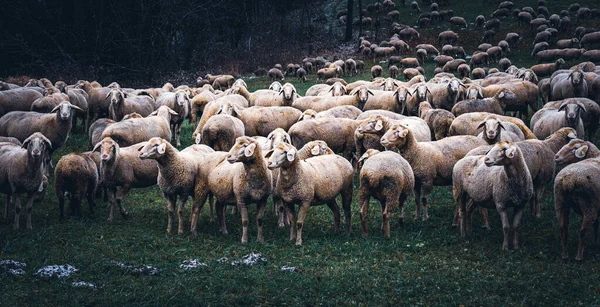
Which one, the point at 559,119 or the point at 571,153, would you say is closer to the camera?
the point at 571,153

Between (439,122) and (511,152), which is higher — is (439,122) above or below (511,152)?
below

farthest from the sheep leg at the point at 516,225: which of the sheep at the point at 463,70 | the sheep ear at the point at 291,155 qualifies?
the sheep at the point at 463,70

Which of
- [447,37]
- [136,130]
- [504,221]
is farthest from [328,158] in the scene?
[447,37]

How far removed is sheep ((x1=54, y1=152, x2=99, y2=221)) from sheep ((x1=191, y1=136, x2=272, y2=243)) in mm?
2419

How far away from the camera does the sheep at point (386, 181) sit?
10.4 meters

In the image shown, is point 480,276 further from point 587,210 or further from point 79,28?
point 79,28

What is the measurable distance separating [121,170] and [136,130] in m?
3.14

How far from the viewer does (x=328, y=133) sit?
1497 centimetres

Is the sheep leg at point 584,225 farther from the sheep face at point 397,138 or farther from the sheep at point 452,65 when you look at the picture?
the sheep at point 452,65

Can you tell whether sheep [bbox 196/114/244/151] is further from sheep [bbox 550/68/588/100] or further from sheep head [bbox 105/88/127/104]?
sheep [bbox 550/68/588/100]

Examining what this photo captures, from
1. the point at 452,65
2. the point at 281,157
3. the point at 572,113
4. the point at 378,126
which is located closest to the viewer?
the point at 281,157

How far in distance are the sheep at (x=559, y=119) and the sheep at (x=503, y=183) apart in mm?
5409

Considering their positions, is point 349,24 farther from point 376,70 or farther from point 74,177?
point 74,177

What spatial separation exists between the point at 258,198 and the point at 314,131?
4.72 m
